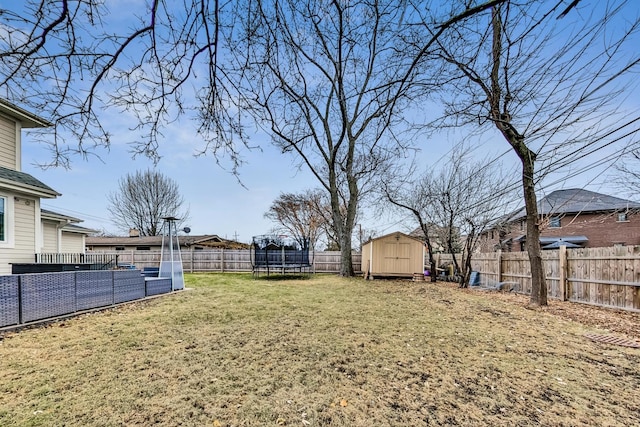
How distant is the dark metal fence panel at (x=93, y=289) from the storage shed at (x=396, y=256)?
9.37 m

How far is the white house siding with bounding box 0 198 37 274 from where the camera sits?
693 cm

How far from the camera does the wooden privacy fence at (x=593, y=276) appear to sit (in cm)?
605

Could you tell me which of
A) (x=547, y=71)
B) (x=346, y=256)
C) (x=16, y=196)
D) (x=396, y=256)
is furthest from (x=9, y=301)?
(x=396, y=256)

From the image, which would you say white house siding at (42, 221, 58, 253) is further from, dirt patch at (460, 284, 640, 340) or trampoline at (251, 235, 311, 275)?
dirt patch at (460, 284, 640, 340)

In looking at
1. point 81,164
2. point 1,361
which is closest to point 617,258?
point 81,164

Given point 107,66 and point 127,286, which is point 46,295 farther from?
point 107,66

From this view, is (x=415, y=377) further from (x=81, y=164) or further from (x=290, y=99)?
(x=290, y=99)

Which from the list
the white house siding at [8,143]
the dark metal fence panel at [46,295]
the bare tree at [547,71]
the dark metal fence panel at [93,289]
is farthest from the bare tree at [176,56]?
the white house siding at [8,143]

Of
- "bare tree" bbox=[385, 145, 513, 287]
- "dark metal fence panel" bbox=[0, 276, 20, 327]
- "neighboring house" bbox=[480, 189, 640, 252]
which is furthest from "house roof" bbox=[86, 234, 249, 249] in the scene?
"neighboring house" bbox=[480, 189, 640, 252]

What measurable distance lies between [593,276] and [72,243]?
740 inches

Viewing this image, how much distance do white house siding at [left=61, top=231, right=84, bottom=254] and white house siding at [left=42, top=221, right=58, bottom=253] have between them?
5.55ft

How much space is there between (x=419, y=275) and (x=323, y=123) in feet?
25.8

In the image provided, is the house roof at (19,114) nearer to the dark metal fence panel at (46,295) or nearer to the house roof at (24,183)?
the house roof at (24,183)

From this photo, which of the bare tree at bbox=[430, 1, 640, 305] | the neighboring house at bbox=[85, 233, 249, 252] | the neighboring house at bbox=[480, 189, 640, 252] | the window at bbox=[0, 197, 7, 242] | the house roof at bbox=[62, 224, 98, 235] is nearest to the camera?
the bare tree at bbox=[430, 1, 640, 305]
